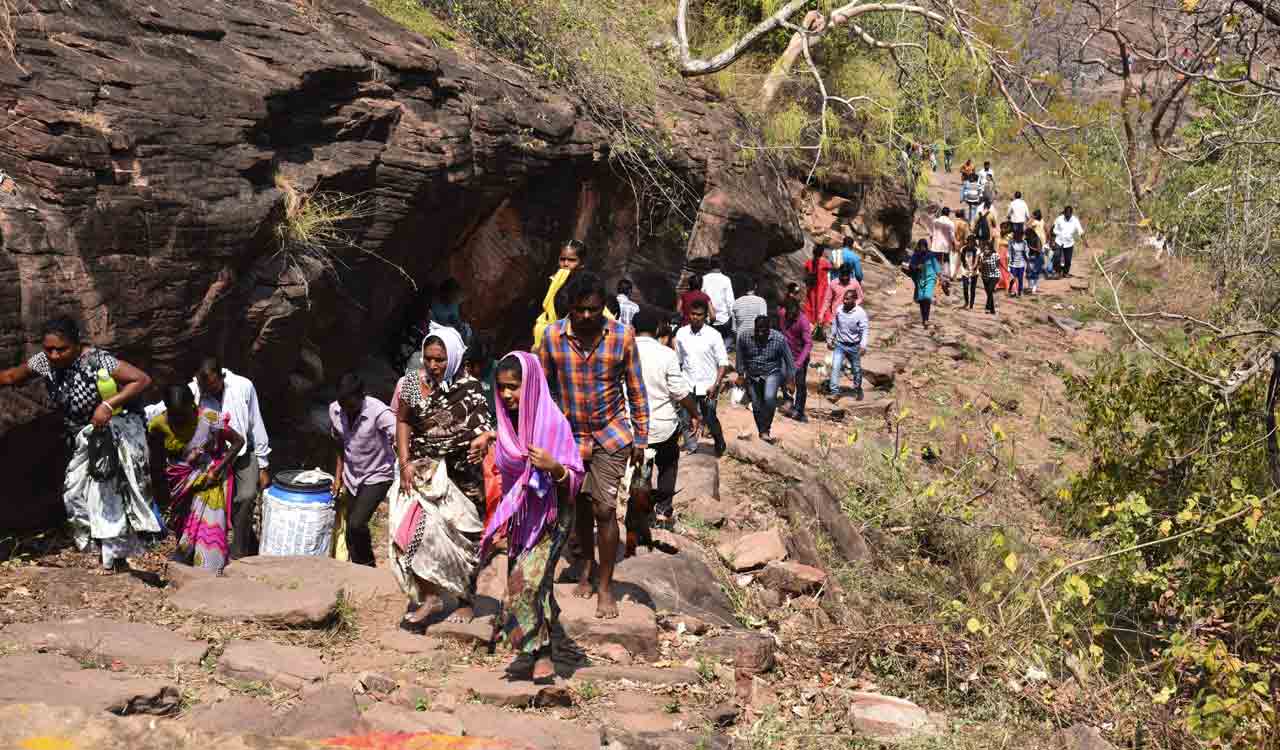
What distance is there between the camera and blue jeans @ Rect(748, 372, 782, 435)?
12.1 m

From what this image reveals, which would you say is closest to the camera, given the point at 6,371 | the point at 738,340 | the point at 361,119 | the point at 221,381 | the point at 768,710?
the point at 768,710

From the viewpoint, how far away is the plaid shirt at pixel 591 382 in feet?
21.0

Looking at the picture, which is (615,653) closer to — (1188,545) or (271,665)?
(271,665)

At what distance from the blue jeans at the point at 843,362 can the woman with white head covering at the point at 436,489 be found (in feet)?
29.0

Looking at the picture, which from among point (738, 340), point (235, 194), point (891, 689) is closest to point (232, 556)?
point (235, 194)

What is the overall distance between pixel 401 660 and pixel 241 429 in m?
2.18

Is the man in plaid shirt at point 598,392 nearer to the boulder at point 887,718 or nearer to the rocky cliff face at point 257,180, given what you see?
the boulder at point 887,718

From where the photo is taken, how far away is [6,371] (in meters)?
6.94

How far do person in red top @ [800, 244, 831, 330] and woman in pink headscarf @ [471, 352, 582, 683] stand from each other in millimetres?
11996

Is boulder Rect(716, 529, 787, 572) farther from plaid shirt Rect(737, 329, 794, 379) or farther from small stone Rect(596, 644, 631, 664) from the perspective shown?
plaid shirt Rect(737, 329, 794, 379)

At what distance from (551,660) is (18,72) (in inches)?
193

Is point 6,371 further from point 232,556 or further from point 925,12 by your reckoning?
point 925,12

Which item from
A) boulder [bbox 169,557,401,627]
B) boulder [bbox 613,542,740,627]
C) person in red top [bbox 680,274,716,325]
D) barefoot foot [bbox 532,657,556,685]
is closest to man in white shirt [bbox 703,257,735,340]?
person in red top [bbox 680,274,716,325]

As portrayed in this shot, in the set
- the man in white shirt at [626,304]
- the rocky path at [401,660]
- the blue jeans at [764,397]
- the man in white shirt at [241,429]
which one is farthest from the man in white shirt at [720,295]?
the man in white shirt at [241,429]
